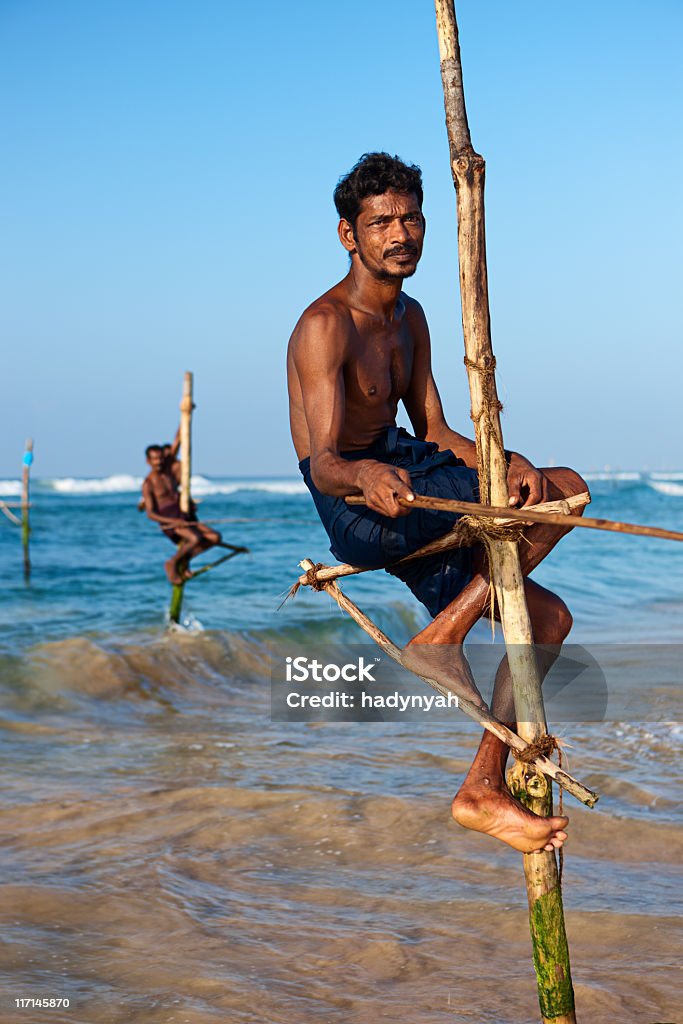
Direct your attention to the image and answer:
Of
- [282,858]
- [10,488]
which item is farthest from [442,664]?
[10,488]

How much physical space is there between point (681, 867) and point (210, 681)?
6.35m

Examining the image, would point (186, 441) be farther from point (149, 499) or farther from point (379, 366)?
point (379, 366)

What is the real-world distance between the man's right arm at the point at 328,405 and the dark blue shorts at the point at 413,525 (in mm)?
220

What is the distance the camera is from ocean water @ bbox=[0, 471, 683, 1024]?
3904mm

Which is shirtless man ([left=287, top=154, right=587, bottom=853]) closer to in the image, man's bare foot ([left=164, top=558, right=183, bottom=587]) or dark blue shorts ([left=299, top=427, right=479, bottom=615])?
dark blue shorts ([left=299, top=427, right=479, bottom=615])

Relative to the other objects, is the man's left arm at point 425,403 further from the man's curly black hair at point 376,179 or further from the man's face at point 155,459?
the man's face at point 155,459

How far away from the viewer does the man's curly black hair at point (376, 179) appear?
2939 millimetres

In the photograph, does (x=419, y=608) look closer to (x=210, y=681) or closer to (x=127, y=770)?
(x=210, y=681)

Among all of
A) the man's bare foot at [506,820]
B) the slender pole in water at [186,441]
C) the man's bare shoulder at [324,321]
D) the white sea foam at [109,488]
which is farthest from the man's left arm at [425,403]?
the white sea foam at [109,488]

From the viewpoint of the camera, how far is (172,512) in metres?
12.6

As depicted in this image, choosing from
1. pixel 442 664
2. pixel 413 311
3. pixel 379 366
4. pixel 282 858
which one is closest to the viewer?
pixel 442 664

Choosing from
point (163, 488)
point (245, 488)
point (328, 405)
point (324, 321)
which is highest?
point (324, 321)

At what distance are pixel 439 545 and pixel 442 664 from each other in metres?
0.34

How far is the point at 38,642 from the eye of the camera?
1162 centimetres
